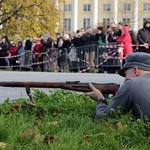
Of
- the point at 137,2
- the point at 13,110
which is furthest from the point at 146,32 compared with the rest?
the point at 137,2

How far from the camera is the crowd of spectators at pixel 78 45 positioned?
847 inches

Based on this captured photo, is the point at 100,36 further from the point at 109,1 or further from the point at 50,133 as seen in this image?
the point at 109,1

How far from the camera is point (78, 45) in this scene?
24.8m

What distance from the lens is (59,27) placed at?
50938 millimetres

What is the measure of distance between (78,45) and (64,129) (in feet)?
62.3

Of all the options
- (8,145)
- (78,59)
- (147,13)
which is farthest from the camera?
(147,13)

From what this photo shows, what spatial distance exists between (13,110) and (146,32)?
14.4 meters

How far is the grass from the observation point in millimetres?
5312

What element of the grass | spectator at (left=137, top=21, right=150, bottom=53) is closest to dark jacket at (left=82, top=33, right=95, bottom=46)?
spectator at (left=137, top=21, right=150, bottom=53)

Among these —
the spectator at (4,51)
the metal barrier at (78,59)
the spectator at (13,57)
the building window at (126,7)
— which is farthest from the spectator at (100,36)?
the building window at (126,7)

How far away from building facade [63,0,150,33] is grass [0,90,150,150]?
3967 inches

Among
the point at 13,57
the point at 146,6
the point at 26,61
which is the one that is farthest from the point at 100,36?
the point at 146,6

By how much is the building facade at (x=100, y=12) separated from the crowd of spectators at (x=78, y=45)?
7744cm

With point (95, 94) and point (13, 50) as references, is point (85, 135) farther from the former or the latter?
point (13, 50)
